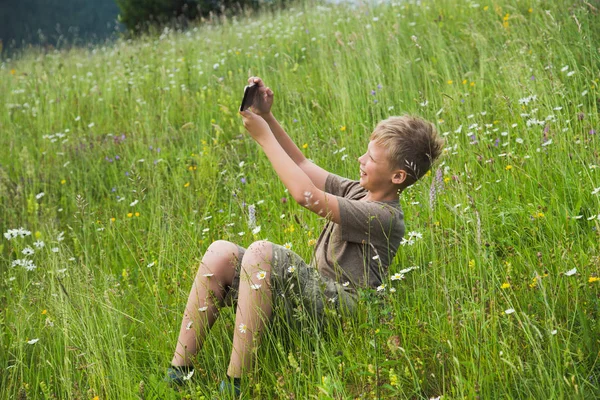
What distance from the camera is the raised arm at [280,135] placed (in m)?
2.82

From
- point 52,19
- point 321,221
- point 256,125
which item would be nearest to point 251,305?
point 256,125

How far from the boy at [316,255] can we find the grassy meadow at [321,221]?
9cm

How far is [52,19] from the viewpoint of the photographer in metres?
19.6

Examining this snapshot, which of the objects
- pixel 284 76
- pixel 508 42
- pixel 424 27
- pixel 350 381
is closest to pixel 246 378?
pixel 350 381

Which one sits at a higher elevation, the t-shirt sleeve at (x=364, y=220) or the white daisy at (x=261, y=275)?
the t-shirt sleeve at (x=364, y=220)

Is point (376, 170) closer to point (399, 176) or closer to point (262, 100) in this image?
point (399, 176)

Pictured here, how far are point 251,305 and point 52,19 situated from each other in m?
19.2

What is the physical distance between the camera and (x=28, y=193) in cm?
480

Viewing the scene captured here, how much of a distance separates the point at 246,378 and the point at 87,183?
9.02ft

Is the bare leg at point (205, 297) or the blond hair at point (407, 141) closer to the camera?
the bare leg at point (205, 297)

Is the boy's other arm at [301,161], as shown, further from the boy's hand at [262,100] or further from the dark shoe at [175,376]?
the dark shoe at [175,376]

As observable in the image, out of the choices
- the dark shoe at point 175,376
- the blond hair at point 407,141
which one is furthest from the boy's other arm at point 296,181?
the dark shoe at point 175,376

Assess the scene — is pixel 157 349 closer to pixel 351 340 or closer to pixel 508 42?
pixel 351 340

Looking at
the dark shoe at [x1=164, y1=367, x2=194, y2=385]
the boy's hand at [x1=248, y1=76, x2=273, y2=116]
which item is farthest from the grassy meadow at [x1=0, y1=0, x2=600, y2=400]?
the boy's hand at [x1=248, y1=76, x2=273, y2=116]
